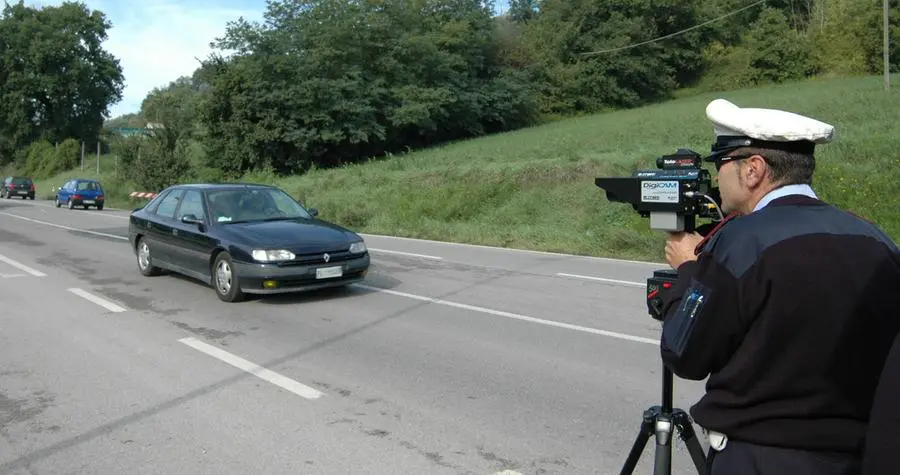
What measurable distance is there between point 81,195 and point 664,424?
121 feet

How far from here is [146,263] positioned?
11.3 m

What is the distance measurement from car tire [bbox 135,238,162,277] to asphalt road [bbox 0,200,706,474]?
603mm

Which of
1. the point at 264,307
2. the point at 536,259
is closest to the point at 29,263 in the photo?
the point at 264,307

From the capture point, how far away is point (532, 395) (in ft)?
17.3

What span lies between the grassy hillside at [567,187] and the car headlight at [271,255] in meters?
8.16

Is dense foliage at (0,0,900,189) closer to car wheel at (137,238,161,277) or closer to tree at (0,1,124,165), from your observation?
tree at (0,1,124,165)

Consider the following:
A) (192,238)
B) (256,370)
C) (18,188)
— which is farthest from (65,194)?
→ (256,370)

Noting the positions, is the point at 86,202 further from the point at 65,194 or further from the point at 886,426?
the point at 886,426

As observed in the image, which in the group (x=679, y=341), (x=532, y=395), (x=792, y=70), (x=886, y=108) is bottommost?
(x=532, y=395)

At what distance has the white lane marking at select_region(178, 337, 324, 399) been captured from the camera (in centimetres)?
539

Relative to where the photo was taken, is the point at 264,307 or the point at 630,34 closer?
the point at 264,307

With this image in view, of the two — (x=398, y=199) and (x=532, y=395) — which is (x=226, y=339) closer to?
(x=532, y=395)

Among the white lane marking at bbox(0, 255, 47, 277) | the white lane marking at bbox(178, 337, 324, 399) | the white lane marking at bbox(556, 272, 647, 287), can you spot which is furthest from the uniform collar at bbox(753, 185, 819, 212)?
the white lane marking at bbox(0, 255, 47, 277)

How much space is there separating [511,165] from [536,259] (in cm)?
1195
